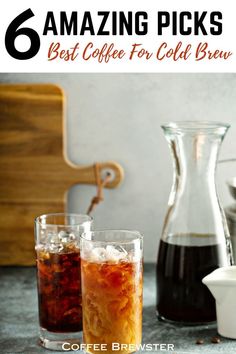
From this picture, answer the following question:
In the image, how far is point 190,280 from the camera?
129cm

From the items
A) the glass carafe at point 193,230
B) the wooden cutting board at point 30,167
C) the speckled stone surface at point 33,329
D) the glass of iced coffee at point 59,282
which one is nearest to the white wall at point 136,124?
the wooden cutting board at point 30,167

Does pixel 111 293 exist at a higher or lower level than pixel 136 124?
lower

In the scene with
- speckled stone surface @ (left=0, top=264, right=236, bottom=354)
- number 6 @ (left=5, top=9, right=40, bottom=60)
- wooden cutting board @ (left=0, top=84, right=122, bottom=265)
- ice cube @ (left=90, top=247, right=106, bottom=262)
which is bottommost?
speckled stone surface @ (left=0, top=264, right=236, bottom=354)

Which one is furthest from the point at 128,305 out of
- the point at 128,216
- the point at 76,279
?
the point at 128,216

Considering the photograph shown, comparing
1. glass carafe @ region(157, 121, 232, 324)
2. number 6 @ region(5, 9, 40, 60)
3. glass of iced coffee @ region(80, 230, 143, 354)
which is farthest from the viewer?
number 6 @ region(5, 9, 40, 60)

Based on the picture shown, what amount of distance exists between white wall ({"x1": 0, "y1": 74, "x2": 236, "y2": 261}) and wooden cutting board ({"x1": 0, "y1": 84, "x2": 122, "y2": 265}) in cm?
4

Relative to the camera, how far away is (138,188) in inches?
68.1

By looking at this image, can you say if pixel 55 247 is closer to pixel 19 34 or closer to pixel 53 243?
pixel 53 243

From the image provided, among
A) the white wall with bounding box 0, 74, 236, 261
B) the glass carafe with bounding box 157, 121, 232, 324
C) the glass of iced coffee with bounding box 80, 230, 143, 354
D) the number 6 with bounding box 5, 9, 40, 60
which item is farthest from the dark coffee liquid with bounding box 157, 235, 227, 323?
the number 6 with bounding box 5, 9, 40, 60

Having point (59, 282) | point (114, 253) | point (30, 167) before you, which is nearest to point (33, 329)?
point (59, 282)

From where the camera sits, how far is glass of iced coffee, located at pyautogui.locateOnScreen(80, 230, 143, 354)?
113 centimetres

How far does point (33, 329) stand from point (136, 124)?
0.60 meters

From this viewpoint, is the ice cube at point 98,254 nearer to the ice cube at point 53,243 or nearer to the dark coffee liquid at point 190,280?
the ice cube at point 53,243

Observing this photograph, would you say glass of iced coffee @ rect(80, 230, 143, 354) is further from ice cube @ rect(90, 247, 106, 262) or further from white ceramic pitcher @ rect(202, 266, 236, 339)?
white ceramic pitcher @ rect(202, 266, 236, 339)
